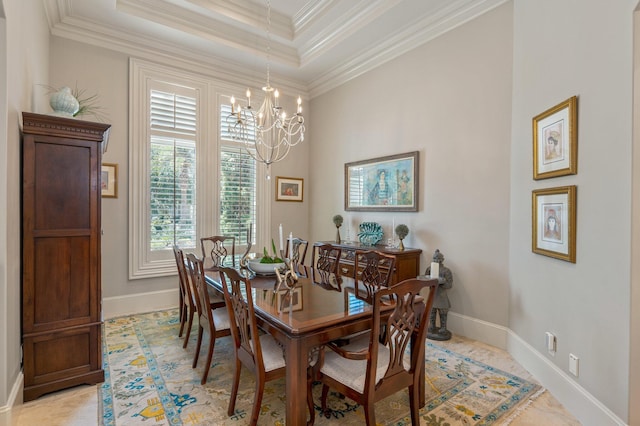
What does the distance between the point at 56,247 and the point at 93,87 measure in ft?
8.22

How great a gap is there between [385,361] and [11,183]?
253 centimetres

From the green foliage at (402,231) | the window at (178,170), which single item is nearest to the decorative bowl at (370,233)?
the green foliage at (402,231)

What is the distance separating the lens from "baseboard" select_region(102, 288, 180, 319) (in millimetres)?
4000

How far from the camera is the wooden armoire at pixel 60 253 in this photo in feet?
7.36

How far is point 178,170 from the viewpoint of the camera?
4500 millimetres

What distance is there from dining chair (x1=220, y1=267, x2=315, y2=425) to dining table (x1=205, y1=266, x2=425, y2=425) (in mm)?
104

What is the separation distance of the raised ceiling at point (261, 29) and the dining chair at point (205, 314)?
3.08 metres

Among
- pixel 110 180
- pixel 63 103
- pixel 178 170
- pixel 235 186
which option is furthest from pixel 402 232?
pixel 110 180

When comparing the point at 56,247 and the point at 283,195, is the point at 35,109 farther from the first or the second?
the point at 283,195

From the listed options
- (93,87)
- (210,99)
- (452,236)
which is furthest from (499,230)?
(93,87)

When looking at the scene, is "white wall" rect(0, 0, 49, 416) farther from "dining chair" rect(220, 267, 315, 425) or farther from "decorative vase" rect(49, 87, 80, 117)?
"dining chair" rect(220, 267, 315, 425)

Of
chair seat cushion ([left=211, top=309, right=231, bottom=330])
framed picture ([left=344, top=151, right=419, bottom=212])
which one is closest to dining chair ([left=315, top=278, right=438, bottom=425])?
chair seat cushion ([left=211, top=309, right=231, bottom=330])

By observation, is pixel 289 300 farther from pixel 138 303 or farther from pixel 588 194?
pixel 138 303

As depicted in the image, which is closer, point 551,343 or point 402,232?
point 551,343
